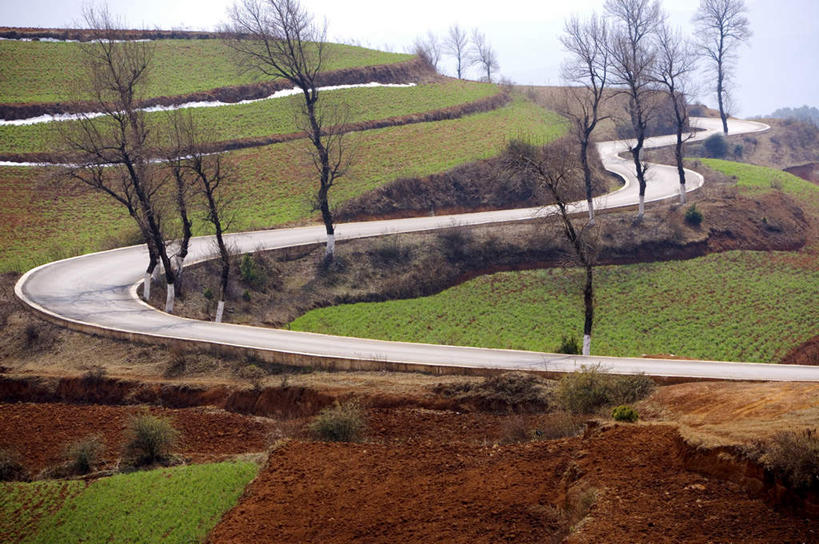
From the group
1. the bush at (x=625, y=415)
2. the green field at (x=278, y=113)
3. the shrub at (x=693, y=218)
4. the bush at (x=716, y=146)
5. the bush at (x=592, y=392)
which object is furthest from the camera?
the bush at (x=716, y=146)

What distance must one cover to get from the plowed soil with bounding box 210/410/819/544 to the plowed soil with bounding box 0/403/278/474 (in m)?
3.03

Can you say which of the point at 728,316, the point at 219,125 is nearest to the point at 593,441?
the point at 728,316

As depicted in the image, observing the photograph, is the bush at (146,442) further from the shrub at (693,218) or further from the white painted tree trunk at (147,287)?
the shrub at (693,218)

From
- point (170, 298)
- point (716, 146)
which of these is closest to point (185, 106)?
point (170, 298)

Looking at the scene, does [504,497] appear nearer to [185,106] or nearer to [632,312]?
[632,312]

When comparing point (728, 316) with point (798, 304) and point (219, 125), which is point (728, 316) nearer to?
point (798, 304)

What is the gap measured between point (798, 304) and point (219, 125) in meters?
38.2

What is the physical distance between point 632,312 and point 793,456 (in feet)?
72.3

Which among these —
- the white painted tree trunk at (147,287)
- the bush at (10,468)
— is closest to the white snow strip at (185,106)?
the white painted tree trunk at (147,287)

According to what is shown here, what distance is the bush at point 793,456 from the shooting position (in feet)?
35.2

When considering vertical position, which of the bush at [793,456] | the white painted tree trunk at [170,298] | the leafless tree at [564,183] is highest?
the leafless tree at [564,183]

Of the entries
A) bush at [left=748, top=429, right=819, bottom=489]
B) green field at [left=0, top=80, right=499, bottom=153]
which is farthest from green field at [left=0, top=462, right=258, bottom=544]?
green field at [left=0, top=80, right=499, bottom=153]

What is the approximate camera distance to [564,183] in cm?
2559

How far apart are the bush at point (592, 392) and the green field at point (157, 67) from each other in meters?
40.3
